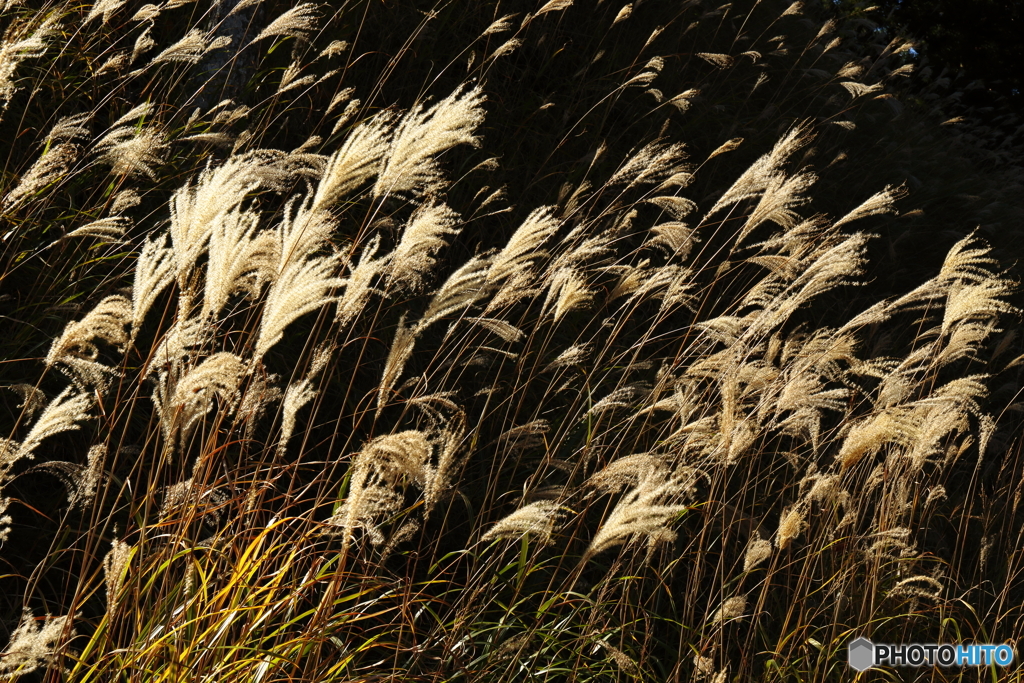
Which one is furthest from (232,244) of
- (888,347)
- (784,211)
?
(888,347)

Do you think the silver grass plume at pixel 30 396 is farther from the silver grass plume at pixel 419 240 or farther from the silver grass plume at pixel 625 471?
the silver grass plume at pixel 625 471

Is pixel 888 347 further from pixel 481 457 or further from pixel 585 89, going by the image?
pixel 481 457

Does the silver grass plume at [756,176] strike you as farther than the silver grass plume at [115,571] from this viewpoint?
Yes

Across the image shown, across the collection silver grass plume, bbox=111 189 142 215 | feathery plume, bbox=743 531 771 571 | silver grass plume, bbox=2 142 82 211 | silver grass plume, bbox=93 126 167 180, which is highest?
silver grass plume, bbox=2 142 82 211

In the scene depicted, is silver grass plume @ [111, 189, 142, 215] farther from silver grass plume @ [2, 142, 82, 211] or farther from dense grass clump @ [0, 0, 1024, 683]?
silver grass plume @ [2, 142, 82, 211]

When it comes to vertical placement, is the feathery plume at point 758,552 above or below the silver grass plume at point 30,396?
below

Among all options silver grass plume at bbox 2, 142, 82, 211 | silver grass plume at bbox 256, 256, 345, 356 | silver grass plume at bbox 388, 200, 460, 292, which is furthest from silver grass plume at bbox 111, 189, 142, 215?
silver grass plume at bbox 256, 256, 345, 356

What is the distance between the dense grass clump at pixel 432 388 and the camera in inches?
66.8

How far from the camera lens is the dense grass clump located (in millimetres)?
1696

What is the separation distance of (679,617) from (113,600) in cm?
192

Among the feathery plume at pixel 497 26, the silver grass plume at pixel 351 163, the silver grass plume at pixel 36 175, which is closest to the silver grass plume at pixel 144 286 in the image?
the silver grass plume at pixel 351 163

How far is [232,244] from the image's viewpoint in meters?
1.55

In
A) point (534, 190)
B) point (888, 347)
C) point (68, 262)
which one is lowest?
point (888, 347)

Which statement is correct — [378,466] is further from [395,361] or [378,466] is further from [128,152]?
[128,152]
